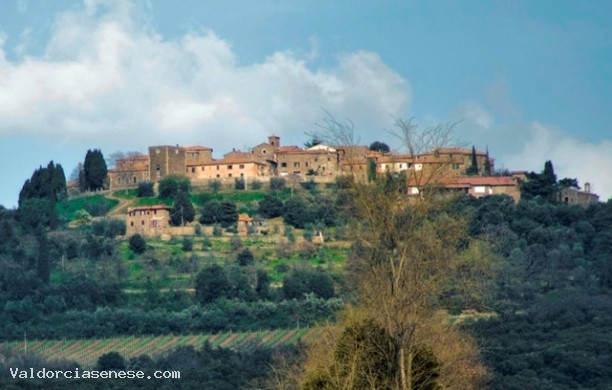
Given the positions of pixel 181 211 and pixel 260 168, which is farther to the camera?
pixel 260 168

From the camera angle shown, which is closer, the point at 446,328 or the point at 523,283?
the point at 446,328

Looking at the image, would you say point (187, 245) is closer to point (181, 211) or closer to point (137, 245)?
point (137, 245)

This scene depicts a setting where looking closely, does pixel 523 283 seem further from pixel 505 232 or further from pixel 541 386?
pixel 541 386

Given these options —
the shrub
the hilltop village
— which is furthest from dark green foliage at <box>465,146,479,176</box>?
the shrub

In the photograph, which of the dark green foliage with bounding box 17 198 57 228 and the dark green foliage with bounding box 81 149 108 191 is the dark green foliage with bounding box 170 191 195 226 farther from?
the dark green foliage with bounding box 81 149 108 191

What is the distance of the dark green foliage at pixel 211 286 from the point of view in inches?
2606

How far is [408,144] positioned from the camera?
18812 millimetres

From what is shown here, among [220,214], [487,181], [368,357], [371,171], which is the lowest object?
[368,357]

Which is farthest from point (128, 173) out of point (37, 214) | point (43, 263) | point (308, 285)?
point (308, 285)

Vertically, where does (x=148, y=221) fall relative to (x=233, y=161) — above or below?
below

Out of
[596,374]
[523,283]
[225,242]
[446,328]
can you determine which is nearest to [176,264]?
[225,242]

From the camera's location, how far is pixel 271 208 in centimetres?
8438

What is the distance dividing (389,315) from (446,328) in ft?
10.2

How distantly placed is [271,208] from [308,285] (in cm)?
1855
